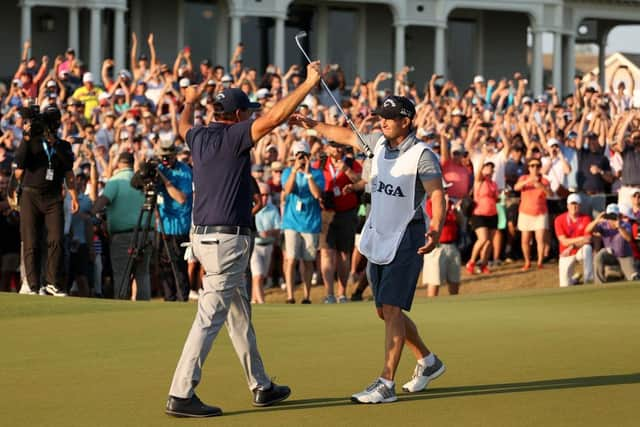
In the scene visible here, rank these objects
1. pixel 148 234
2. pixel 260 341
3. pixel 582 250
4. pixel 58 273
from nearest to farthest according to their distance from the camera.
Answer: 1. pixel 260 341
2. pixel 58 273
3. pixel 148 234
4. pixel 582 250

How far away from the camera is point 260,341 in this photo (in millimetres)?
10359

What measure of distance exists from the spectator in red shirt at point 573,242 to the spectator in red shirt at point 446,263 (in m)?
1.96

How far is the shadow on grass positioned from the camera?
25.0 feet

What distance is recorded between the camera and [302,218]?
A: 1759cm

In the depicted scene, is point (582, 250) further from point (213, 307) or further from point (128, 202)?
point (213, 307)

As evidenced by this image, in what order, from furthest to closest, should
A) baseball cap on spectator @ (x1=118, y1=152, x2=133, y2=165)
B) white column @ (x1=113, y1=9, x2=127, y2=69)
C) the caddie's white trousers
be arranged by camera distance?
white column @ (x1=113, y1=9, x2=127, y2=69)
the caddie's white trousers
baseball cap on spectator @ (x1=118, y1=152, x2=133, y2=165)

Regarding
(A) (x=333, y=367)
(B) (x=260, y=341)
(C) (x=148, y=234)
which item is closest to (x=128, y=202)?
(C) (x=148, y=234)

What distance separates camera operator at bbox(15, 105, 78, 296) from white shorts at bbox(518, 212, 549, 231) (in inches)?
335

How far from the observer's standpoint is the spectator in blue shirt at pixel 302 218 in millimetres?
17391

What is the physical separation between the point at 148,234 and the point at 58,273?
1854 millimetres

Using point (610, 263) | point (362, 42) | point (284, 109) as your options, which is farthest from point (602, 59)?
point (284, 109)

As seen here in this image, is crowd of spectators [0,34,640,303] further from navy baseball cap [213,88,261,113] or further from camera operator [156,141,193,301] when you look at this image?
navy baseball cap [213,88,261,113]

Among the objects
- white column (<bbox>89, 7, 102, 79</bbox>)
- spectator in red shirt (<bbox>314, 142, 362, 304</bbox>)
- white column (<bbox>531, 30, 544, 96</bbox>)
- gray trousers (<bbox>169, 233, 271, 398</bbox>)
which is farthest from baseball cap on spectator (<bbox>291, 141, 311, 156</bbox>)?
white column (<bbox>531, 30, 544, 96</bbox>)

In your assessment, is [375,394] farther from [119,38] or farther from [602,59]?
[602,59]
